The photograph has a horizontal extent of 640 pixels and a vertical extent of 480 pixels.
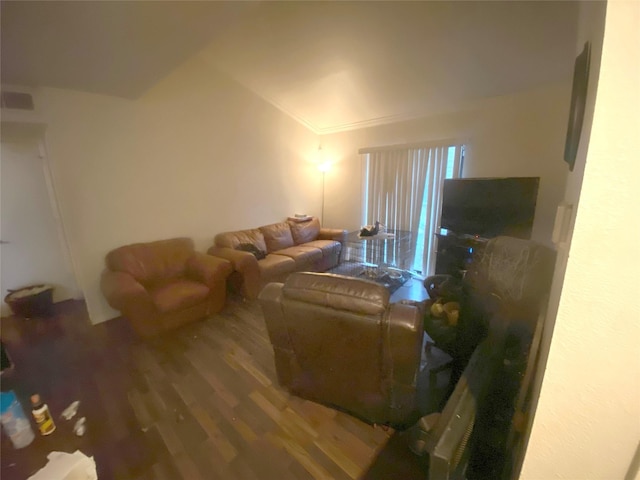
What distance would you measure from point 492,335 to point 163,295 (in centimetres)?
265

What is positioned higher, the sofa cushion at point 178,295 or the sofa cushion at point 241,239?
the sofa cushion at point 241,239

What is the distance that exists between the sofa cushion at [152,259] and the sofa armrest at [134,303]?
30 centimetres

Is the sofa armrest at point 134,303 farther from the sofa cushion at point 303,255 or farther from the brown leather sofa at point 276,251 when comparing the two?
the sofa cushion at point 303,255

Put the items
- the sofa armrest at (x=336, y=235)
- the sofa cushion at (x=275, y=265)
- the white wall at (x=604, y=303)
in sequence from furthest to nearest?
the sofa armrest at (x=336, y=235)
the sofa cushion at (x=275, y=265)
the white wall at (x=604, y=303)

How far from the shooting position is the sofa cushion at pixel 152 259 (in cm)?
259

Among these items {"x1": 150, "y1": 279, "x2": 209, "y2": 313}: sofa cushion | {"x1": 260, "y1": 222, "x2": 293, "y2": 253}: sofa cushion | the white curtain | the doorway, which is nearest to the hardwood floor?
{"x1": 150, "y1": 279, "x2": 209, "y2": 313}: sofa cushion

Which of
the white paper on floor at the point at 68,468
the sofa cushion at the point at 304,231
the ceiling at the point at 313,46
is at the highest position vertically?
the ceiling at the point at 313,46

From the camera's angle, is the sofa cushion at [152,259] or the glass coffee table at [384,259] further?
the glass coffee table at [384,259]

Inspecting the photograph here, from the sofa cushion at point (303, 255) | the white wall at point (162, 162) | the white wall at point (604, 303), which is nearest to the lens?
the white wall at point (604, 303)

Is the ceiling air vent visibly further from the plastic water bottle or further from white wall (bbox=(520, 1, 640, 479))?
white wall (bbox=(520, 1, 640, 479))

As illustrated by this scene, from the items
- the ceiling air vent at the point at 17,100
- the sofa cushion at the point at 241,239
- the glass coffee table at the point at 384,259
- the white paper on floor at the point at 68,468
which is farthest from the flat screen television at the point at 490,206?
the ceiling air vent at the point at 17,100

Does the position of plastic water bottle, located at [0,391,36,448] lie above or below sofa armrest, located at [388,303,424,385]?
below

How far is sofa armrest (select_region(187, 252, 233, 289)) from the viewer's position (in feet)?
8.68

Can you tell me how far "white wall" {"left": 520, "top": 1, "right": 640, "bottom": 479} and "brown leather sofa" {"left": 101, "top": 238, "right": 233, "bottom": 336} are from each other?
2.63m
